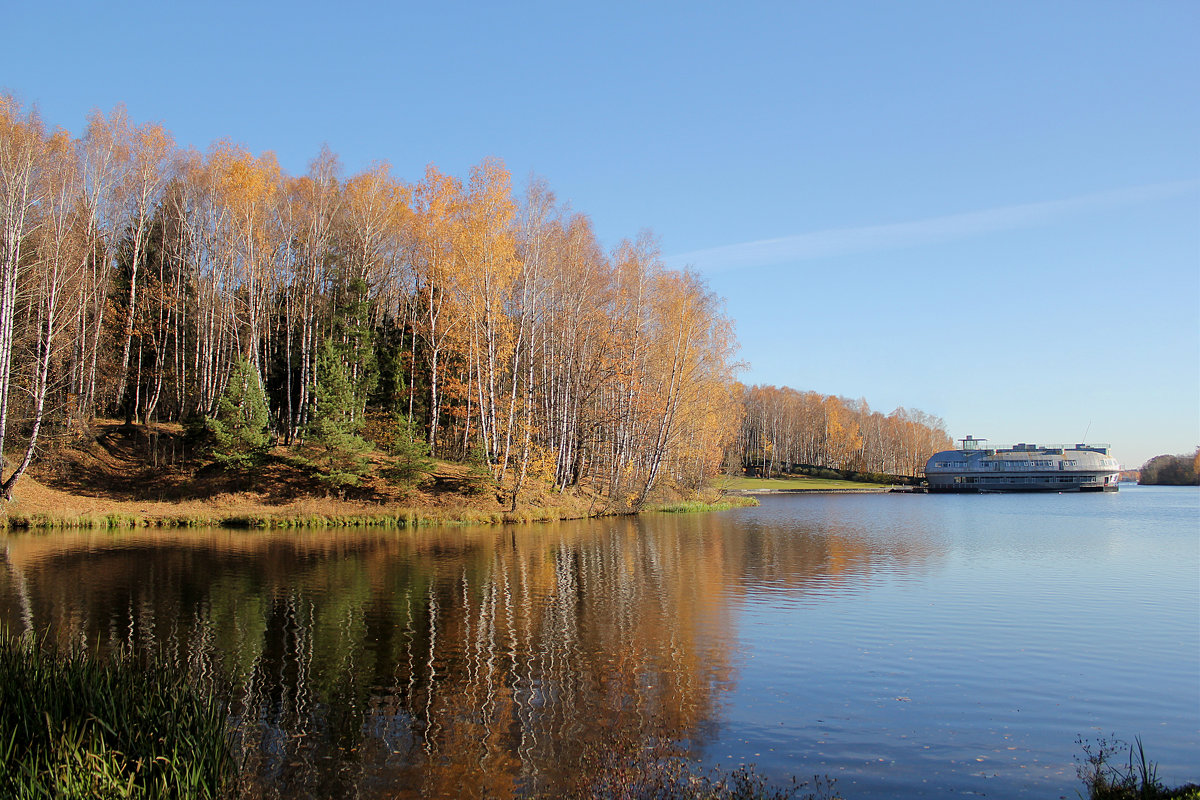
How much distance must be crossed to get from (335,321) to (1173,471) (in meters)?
174

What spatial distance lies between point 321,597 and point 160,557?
9450mm

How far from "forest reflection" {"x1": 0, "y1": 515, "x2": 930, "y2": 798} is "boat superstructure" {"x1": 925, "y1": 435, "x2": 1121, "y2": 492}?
87541mm

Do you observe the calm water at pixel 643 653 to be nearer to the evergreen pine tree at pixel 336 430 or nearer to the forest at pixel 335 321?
the evergreen pine tree at pixel 336 430

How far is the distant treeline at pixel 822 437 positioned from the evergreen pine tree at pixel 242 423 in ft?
265

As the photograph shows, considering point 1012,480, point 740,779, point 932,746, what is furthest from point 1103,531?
point 1012,480

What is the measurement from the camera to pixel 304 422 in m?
41.4

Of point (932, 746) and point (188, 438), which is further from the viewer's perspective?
point (188, 438)

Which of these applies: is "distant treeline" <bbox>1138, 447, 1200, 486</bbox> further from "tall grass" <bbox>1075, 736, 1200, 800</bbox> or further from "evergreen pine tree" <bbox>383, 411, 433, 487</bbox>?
"tall grass" <bbox>1075, 736, 1200, 800</bbox>

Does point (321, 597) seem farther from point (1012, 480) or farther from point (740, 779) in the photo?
point (1012, 480)

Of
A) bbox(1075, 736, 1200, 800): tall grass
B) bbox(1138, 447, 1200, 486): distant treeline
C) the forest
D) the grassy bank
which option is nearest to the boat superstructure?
bbox(1138, 447, 1200, 486): distant treeline

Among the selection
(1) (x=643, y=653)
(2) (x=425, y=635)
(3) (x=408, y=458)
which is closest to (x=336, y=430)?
(3) (x=408, y=458)

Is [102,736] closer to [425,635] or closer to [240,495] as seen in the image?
[425,635]

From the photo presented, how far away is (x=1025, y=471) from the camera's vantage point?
10556 cm

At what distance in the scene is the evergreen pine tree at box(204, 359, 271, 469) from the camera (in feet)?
114
